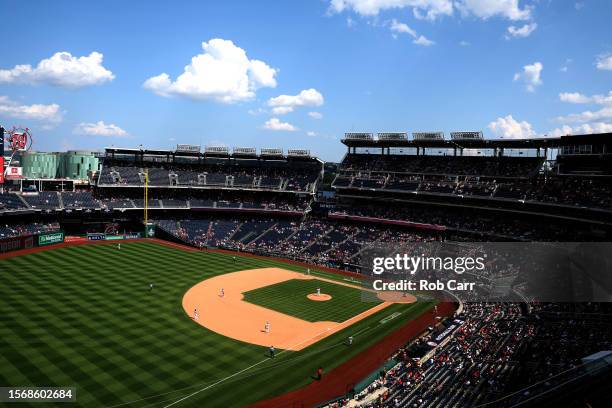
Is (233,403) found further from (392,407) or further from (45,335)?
(45,335)

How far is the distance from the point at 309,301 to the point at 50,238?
39991 mm

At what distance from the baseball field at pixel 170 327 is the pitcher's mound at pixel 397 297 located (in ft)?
4.71

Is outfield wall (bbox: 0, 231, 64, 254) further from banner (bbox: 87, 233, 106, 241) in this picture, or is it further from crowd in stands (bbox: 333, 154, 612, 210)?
crowd in stands (bbox: 333, 154, 612, 210)

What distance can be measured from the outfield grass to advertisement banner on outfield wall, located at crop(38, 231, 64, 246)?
1312 inches

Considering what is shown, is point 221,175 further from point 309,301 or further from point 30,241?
point 309,301

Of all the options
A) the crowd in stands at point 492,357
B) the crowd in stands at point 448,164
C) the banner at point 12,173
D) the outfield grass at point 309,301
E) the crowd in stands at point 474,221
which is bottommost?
the outfield grass at point 309,301

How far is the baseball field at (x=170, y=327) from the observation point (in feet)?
76.2

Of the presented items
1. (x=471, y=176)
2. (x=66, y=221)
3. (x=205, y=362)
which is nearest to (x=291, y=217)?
(x=471, y=176)

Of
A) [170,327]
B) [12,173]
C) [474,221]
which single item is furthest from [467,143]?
[12,173]

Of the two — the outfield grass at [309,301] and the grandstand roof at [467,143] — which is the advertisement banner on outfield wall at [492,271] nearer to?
the outfield grass at [309,301]

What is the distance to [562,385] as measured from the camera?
1155 centimetres

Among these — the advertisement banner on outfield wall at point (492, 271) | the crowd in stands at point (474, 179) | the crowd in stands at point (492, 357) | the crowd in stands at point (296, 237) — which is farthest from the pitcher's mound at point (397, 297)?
the crowd in stands at point (474, 179)

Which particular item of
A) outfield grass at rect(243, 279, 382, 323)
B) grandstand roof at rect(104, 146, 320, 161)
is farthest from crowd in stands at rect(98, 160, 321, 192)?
outfield grass at rect(243, 279, 382, 323)

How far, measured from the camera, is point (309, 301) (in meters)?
40.1
